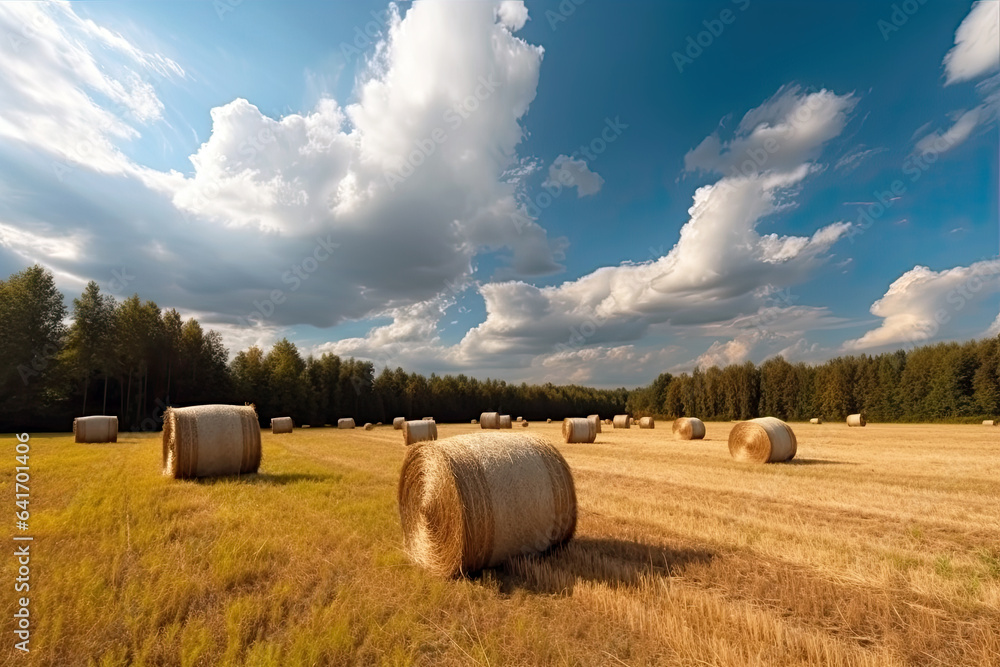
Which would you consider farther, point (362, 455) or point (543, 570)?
point (362, 455)

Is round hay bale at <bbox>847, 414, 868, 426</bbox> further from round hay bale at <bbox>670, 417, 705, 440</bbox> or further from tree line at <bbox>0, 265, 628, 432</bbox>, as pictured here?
tree line at <bbox>0, 265, 628, 432</bbox>

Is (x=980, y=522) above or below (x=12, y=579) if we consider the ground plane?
below

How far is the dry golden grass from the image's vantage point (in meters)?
3.62

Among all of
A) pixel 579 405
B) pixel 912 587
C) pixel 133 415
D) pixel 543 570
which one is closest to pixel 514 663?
pixel 543 570

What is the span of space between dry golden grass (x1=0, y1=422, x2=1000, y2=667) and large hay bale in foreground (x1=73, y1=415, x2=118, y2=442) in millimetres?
19735

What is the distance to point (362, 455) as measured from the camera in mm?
18578

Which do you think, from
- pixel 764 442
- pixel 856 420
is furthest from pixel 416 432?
pixel 856 420

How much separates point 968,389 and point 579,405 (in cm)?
5953

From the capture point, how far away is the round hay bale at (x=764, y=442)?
15.3 meters

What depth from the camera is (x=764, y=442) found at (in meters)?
15.4

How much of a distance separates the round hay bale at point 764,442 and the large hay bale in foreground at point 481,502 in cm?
1171

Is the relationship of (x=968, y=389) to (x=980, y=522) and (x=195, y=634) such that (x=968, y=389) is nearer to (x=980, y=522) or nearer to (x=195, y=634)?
(x=980, y=522)

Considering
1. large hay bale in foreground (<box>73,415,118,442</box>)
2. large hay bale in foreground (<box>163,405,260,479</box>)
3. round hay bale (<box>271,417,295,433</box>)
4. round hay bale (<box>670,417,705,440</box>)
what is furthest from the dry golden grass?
round hay bale (<box>271,417,295,433</box>)

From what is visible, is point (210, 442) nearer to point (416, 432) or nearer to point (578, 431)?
point (416, 432)
